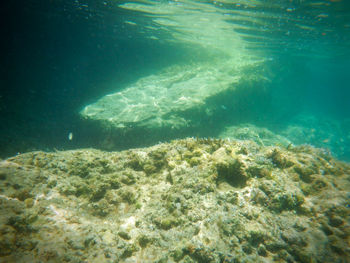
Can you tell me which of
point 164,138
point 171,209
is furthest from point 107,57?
point 171,209

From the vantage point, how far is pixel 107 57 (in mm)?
20219

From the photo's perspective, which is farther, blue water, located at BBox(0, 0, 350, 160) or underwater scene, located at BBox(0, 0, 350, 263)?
blue water, located at BBox(0, 0, 350, 160)

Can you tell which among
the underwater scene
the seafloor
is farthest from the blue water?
the seafloor

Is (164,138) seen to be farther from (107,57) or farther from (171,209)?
(107,57)

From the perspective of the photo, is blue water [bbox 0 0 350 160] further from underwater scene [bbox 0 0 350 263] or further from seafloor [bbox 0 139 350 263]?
seafloor [bbox 0 139 350 263]

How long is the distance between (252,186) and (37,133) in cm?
1221

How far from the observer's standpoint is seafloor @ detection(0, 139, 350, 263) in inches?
91.7

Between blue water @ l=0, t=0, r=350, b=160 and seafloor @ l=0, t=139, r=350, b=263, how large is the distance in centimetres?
607

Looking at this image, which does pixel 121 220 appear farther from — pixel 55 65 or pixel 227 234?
pixel 55 65

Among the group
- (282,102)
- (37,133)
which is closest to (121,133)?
(37,133)

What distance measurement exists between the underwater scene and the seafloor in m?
0.02

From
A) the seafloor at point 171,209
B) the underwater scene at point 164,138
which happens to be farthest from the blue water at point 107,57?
the seafloor at point 171,209

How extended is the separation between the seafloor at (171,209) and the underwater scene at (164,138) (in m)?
0.02

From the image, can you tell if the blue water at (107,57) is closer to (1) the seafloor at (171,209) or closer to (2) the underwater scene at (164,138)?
(2) the underwater scene at (164,138)
